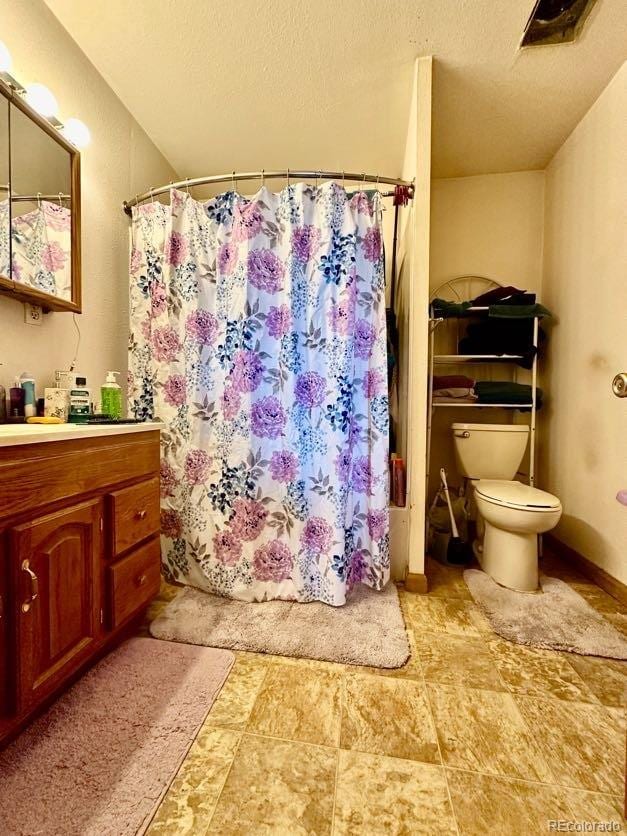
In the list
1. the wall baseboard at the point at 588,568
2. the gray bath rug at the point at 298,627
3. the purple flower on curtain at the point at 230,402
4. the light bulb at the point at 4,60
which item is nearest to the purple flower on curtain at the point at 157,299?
the purple flower on curtain at the point at 230,402

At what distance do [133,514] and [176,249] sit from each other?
1.20m

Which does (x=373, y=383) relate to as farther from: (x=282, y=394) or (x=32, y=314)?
(x=32, y=314)

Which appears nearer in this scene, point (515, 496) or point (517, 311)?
point (515, 496)

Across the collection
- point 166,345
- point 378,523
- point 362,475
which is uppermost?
Result: point 166,345

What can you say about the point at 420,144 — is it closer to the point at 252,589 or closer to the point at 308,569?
the point at 308,569

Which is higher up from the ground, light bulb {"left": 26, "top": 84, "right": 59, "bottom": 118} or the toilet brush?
light bulb {"left": 26, "top": 84, "right": 59, "bottom": 118}

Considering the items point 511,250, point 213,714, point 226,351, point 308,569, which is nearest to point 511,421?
point 511,250

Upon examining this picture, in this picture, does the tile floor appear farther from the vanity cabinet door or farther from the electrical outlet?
the electrical outlet

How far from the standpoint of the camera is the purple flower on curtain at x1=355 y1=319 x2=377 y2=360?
1.56 meters

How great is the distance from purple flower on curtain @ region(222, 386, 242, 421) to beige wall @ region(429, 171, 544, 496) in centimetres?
143

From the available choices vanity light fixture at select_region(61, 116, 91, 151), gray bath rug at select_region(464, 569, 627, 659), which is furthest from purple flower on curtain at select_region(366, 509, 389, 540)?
vanity light fixture at select_region(61, 116, 91, 151)

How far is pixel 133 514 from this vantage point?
1.21m

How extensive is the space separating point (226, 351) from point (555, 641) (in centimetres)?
173

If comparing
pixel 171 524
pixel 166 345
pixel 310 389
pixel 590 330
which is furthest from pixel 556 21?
pixel 171 524
